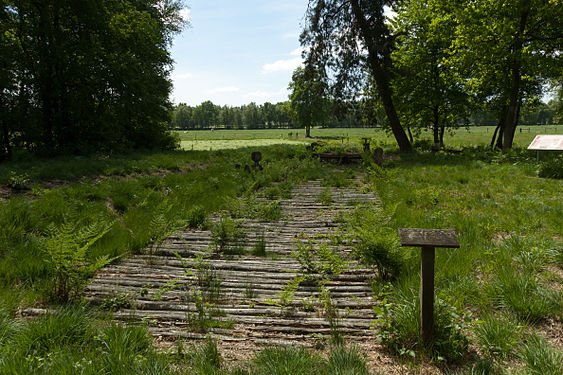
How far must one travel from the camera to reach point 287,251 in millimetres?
5660

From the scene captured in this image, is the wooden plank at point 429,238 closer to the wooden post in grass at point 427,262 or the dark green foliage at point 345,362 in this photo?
the wooden post in grass at point 427,262

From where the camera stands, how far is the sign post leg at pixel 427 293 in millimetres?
2838

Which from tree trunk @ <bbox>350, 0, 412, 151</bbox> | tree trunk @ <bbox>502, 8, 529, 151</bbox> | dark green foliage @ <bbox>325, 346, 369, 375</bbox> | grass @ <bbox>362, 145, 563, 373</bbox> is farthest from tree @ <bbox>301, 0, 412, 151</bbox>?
dark green foliage @ <bbox>325, 346, 369, 375</bbox>

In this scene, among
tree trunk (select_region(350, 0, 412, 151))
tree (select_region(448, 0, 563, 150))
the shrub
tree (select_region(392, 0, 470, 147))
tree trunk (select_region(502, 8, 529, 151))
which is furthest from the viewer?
tree (select_region(392, 0, 470, 147))

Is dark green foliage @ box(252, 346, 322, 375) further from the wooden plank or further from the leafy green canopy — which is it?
the leafy green canopy

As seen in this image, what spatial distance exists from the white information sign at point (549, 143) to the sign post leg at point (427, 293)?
1225cm

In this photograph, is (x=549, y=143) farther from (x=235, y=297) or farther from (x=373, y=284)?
(x=235, y=297)

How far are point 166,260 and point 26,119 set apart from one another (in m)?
12.8

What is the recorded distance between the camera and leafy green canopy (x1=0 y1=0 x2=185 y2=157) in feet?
43.1

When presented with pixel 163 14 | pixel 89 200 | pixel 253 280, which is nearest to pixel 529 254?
pixel 253 280

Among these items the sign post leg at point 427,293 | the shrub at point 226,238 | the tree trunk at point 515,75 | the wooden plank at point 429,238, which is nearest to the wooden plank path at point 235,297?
the shrub at point 226,238

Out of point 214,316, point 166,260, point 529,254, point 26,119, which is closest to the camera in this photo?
point 214,316

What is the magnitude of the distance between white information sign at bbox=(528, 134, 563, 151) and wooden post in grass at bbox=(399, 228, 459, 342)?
1218cm

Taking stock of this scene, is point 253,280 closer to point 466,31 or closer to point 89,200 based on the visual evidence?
point 89,200
